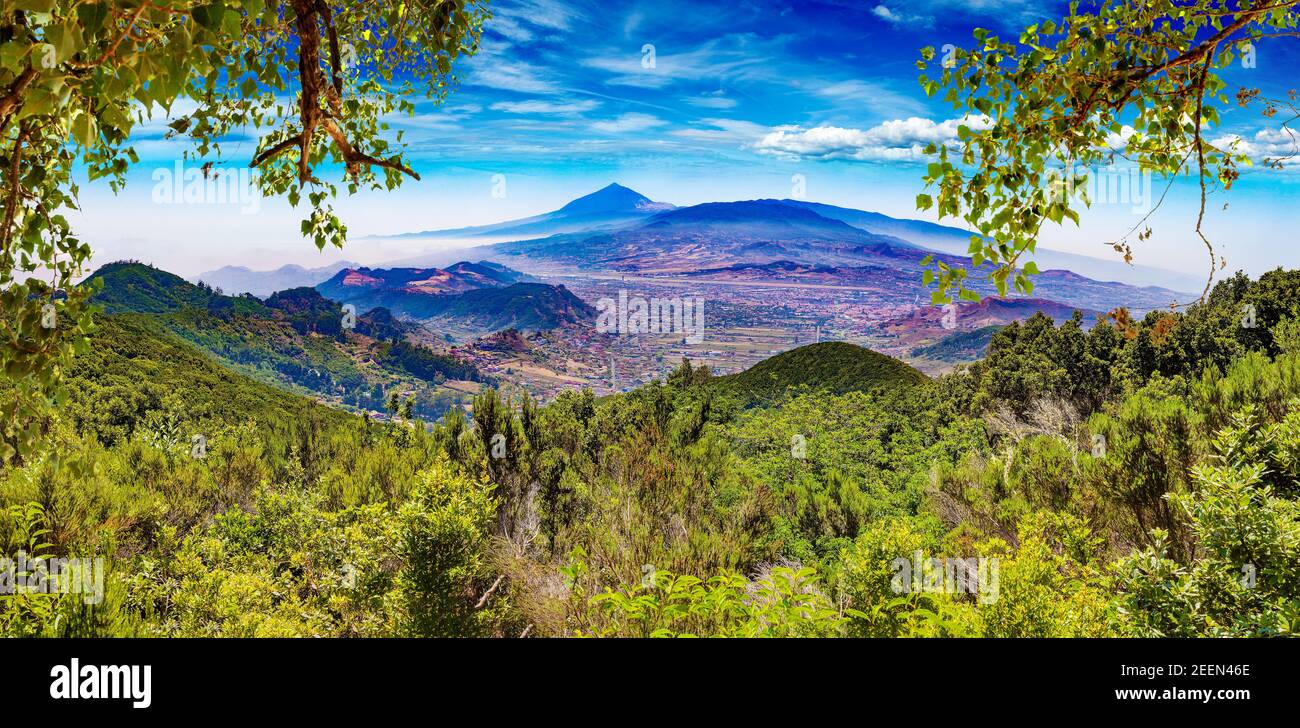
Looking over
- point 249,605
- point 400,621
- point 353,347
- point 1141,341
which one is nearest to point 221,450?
point 249,605

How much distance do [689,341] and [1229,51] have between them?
110 m

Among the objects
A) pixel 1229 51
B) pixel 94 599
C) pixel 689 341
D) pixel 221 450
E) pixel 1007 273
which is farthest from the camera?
pixel 689 341

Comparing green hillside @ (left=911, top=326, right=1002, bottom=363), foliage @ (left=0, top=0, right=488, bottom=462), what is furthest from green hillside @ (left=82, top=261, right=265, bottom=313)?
foliage @ (left=0, top=0, right=488, bottom=462)

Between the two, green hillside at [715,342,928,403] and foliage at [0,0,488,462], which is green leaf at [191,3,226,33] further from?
green hillside at [715,342,928,403]

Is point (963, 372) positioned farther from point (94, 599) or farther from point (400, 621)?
point (94, 599)
